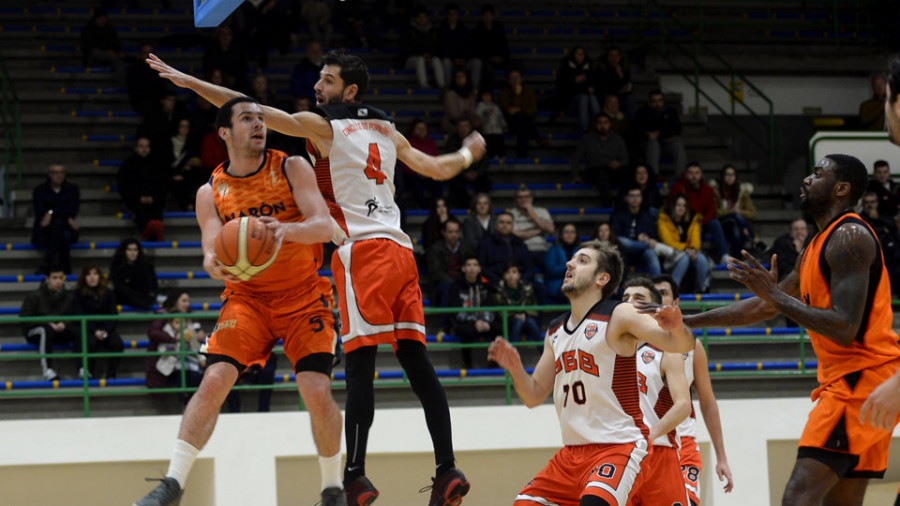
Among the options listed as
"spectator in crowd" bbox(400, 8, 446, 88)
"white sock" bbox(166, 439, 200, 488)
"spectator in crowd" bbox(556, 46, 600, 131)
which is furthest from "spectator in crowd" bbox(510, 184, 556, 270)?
"white sock" bbox(166, 439, 200, 488)

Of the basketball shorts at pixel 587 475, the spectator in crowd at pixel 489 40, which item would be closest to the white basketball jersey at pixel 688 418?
the basketball shorts at pixel 587 475

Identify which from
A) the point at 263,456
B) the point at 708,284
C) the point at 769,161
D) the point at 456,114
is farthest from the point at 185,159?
the point at 769,161

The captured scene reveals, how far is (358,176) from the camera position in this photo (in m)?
5.48

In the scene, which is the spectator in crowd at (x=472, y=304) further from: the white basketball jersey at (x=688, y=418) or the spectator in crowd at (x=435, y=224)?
the white basketball jersey at (x=688, y=418)

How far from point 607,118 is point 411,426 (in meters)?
6.70

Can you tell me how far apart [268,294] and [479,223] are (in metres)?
7.31

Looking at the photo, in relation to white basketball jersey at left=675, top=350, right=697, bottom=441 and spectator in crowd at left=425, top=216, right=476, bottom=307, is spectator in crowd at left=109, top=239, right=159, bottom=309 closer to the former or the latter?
spectator in crowd at left=425, top=216, right=476, bottom=307

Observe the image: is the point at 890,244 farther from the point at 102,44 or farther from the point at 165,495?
the point at 102,44

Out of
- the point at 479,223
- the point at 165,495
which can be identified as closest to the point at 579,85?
the point at 479,223

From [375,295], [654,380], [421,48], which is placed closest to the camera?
[375,295]

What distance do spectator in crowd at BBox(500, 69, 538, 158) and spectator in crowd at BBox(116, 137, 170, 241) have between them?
508 cm

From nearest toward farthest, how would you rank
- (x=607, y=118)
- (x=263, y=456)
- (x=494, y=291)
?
(x=263, y=456) → (x=494, y=291) → (x=607, y=118)

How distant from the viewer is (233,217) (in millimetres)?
5547

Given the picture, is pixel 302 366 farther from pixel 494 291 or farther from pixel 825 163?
pixel 494 291
